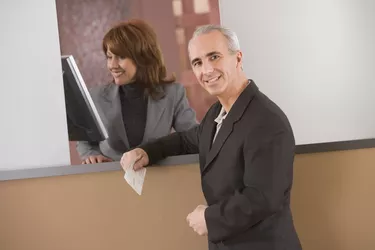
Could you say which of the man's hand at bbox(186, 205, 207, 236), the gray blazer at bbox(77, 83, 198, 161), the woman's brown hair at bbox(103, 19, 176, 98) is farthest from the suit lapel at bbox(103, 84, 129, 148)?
the man's hand at bbox(186, 205, 207, 236)

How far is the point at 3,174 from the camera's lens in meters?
1.67

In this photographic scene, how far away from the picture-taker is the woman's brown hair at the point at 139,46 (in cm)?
163

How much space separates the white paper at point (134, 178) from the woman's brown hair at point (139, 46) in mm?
357

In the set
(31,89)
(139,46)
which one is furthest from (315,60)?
(31,89)

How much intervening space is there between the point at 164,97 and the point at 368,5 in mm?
820

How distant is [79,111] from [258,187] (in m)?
0.83

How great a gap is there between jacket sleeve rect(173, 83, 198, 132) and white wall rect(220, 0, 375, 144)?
0.82 feet

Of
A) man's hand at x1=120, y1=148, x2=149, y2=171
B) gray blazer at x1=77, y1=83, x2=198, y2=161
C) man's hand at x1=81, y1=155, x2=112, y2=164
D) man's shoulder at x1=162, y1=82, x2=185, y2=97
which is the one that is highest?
man's shoulder at x1=162, y1=82, x2=185, y2=97

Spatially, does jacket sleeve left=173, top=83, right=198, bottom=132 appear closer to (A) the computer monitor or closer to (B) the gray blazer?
(B) the gray blazer

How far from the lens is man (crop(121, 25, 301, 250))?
1107 millimetres

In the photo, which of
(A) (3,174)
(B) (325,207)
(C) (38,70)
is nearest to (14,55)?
(C) (38,70)

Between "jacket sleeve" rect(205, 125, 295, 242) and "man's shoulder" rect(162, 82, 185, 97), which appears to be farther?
"man's shoulder" rect(162, 82, 185, 97)

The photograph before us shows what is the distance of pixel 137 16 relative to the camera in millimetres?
1625

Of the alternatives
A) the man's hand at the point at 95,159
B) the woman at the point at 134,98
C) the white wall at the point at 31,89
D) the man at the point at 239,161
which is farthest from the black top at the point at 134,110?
the man at the point at 239,161
